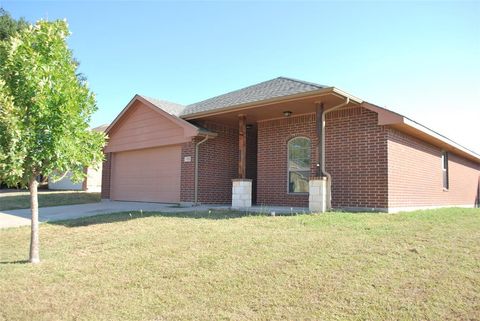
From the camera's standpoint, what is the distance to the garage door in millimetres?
15016

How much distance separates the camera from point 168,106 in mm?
15977

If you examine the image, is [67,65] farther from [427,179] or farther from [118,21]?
[427,179]

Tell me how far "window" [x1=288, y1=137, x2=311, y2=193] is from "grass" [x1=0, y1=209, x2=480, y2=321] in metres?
4.20

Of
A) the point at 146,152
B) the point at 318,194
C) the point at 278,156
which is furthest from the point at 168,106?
the point at 318,194

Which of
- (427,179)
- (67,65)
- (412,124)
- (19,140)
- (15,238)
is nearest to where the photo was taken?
(19,140)

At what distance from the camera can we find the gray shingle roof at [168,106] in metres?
14.9

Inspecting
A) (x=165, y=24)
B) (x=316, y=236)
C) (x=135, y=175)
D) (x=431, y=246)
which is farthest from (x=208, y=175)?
(x=431, y=246)

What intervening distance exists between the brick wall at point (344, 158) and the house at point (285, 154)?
0.03 m

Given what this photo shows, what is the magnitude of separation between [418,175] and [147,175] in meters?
10.6

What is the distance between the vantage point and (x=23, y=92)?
6.47 m

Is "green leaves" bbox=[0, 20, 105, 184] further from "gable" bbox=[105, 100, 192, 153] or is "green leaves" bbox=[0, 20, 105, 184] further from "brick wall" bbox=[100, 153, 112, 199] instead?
"brick wall" bbox=[100, 153, 112, 199]

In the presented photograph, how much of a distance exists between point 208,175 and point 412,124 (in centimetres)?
722

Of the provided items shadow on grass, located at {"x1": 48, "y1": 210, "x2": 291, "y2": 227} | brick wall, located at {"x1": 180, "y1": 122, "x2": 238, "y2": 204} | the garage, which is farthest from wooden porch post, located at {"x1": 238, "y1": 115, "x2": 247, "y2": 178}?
brick wall, located at {"x1": 180, "y1": 122, "x2": 238, "y2": 204}

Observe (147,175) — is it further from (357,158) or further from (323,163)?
(357,158)
